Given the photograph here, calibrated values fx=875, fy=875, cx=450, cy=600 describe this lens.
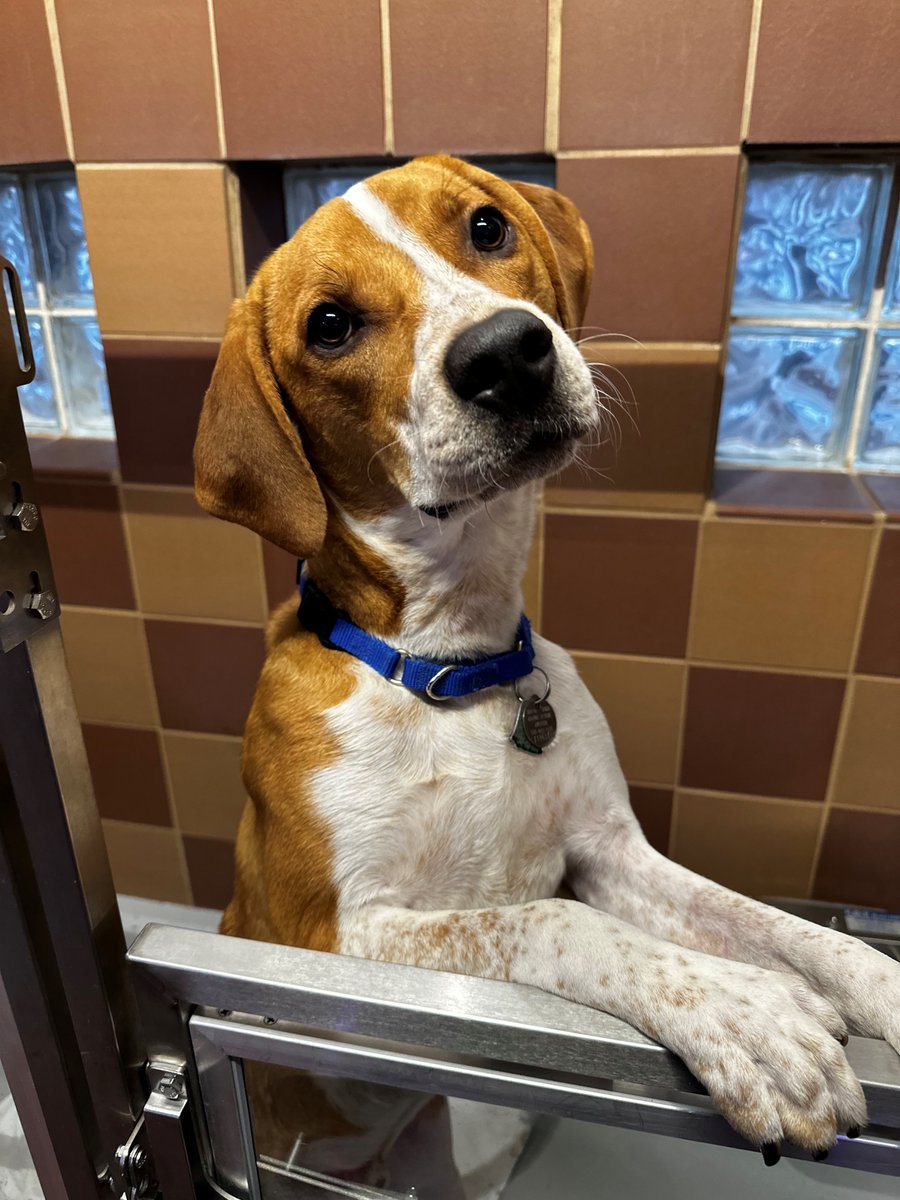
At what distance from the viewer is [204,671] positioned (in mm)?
1708

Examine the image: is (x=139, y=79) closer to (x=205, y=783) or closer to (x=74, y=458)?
(x=74, y=458)

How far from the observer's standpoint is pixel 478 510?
0.94 m

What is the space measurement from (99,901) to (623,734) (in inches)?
39.6

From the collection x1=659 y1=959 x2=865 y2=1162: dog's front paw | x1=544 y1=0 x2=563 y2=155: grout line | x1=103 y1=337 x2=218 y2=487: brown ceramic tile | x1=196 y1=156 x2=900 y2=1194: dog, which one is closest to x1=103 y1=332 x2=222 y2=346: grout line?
x1=103 y1=337 x2=218 y2=487: brown ceramic tile

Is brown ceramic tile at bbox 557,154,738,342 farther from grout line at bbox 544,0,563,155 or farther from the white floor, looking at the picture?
the white floor

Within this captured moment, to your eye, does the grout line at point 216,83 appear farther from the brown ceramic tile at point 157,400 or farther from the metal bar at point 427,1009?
the metal bar at point 427,1009

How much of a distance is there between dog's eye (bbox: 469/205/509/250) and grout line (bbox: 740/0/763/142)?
444mm

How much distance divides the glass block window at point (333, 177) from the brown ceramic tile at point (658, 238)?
0.16 m

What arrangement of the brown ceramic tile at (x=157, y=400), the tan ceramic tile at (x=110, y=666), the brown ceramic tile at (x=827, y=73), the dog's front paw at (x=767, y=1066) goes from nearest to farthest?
the dog's front paw at (x=767, y=1066), the brown ceramic tile at (x=827, y=73), the brown ceramic tile at (x=157, y=400), the tan ceramic tile at (x=110, y=666)

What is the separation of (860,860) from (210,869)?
4.27 ft

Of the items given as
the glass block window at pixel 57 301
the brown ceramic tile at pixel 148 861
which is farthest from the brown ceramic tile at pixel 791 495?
the brown ceramic tile at pixel 148 861

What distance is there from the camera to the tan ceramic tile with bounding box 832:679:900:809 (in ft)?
4.76

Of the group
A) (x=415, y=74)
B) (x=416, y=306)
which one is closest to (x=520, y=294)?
(x=416, y=306)

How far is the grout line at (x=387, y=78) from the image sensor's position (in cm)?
124
